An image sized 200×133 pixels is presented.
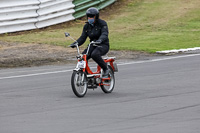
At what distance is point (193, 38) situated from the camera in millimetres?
22828

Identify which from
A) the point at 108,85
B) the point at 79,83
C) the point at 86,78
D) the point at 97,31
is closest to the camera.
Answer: the point at 79,83

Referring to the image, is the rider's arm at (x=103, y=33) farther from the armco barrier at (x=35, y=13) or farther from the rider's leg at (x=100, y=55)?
the armco barrier at (x=35, y=13)

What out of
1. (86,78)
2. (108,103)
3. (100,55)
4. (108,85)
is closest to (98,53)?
(100,55)

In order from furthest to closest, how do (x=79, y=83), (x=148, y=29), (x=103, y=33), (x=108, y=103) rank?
(x=148, y=29), (x=103, y=33), (x=79, y=83), (x=108, y=103)

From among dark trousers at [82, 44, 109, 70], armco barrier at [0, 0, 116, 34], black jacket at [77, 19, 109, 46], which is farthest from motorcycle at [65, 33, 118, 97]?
armco barrier at [0, 0, 116, 34]

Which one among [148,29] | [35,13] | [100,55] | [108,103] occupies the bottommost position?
[148,29]

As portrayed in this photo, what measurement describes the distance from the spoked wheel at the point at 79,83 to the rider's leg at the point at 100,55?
0.40 meters

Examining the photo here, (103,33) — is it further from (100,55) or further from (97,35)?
(100,55)

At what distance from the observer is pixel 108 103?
9.82 metres

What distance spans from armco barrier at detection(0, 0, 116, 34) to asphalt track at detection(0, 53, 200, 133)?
7.97 m

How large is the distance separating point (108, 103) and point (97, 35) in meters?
1.74

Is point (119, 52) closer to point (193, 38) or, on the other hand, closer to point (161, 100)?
point (193, 38)

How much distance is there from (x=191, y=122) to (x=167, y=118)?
43 cm

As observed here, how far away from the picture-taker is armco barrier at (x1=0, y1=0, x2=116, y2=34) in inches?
909
